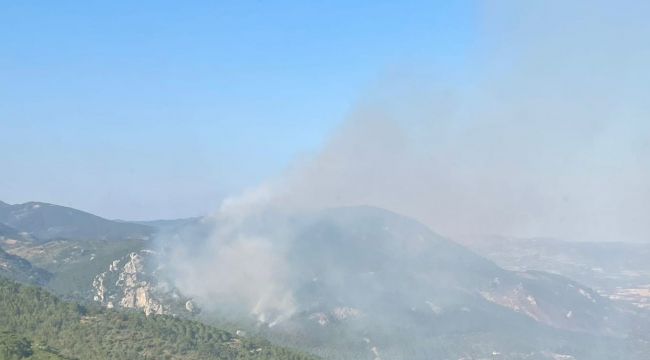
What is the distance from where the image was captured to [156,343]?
109938 mm

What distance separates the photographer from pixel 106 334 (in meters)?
110

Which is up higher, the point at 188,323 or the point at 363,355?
the point at 188,323

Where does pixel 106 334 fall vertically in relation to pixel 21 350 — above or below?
below

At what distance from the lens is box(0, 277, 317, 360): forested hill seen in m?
103

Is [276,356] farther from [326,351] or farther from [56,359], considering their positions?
[326,351]

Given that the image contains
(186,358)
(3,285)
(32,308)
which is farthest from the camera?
(3,285)

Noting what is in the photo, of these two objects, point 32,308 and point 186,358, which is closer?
point 186,358

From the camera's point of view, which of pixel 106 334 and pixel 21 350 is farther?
pixel 106 334

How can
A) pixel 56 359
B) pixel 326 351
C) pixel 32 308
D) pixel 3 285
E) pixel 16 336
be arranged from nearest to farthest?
pixel 56 359
pixel 16 336
pixel 32 308
pixel 3 285
pixel 326 351

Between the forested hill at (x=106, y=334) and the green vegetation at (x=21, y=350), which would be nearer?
the green vegetation at (x=21, y=350)

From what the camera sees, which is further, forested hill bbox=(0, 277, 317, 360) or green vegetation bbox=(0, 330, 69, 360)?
forested hill bbox=(0, 277, 317, 360)

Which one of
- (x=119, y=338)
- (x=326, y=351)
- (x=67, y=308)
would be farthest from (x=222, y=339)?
(x=326, y=351)

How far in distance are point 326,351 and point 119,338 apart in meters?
97.9

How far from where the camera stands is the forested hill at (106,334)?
337 feet
